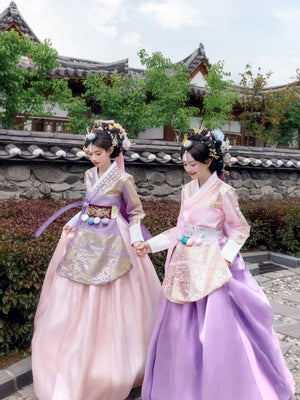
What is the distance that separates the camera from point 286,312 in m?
5.11

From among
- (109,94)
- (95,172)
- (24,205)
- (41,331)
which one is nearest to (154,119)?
(109,94)

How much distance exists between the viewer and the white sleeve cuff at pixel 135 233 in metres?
2.99

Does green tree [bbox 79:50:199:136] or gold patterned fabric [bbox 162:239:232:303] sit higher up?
green tree [bbox 79:50:199:136]

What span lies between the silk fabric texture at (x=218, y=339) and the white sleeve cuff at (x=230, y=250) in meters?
0.02

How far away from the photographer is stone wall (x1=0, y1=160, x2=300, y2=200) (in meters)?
6.43

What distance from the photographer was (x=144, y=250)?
2.95 m

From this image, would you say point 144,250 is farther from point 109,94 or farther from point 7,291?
point 109,94

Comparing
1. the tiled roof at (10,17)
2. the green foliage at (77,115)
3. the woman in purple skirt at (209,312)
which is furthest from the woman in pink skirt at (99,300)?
the tiled roof at (10,17)

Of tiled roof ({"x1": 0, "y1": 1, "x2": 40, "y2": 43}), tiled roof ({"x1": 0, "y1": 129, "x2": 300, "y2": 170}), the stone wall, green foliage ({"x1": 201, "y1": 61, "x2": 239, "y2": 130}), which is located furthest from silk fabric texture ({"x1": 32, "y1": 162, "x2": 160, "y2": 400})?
tiled roof ({"x1": 0, "y1": 1, "x2": 40, "y2": 43})

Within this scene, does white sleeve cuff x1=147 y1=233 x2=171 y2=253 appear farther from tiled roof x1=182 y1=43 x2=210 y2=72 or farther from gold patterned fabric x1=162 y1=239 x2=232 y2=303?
tiled roof x1=182 y1=43 x2=210 y2=72

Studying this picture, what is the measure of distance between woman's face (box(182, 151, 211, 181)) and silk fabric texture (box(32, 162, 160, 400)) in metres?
0.57

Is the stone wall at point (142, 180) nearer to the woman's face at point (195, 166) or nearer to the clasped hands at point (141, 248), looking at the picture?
the clasped hands at point (141, 248)

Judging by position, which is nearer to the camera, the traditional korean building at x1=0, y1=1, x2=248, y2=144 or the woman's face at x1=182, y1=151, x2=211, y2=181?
the woman's face at x1=182, y1=151, x2=211, y2=181

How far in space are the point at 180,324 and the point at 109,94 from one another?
8.10 metres
